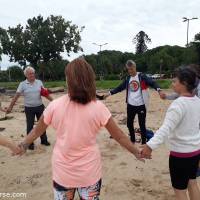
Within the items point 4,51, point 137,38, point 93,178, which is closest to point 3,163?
point 93,178

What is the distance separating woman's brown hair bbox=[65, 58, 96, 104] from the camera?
10.3 ft

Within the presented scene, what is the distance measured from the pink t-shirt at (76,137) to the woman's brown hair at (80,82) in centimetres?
7

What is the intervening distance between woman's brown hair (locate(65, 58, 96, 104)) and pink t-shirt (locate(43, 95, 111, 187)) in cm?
7

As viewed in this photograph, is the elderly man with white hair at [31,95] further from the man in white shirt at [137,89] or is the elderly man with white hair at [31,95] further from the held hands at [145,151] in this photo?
the held hands at [145,151]

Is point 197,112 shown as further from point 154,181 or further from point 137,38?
point 137,38

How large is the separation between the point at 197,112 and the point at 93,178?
124 centimetres

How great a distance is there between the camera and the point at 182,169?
3.80 meters

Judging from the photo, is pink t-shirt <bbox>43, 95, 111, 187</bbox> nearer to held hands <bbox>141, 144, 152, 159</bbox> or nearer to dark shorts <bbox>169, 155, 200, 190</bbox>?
held hands <bbox>141, 144, 152, 159</bbox>

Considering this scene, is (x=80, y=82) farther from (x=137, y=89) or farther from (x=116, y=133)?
(x=137, y=89)

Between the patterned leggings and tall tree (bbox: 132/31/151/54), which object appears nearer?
the patterned leggings

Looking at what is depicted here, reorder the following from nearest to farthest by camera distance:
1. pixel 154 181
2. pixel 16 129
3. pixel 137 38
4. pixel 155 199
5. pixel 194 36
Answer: pixel 155 199 < pixel 154 181 < pixel 16 129 < pixel 194 36 < pixel 137 38

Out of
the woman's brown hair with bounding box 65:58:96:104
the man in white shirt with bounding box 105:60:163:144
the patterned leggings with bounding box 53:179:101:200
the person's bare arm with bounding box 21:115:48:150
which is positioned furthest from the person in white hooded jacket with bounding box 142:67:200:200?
the man in white shirt with bounding box 105:60:163:144

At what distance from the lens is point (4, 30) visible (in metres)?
62.9

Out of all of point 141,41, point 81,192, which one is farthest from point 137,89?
point 141,41
